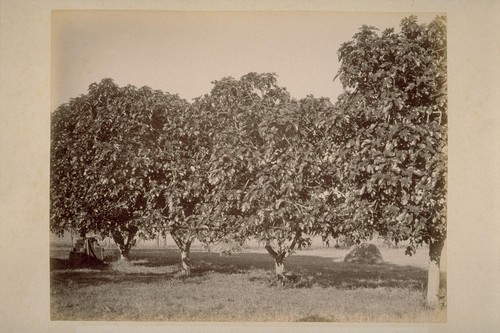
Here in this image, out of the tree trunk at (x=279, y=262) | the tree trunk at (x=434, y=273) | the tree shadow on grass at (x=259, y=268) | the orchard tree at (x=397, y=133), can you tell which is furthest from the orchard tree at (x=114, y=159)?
the tree trunk at (x=434, y=273)

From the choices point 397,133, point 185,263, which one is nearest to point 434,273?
point 397,133

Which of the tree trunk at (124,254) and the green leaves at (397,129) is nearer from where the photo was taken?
the green leaves at (397,129)

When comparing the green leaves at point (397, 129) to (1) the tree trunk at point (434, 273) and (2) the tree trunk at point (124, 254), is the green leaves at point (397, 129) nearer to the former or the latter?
(1) the tree trunk at point (434, 273)

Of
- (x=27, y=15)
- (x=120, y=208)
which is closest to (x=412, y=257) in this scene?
(x=120, y=208)

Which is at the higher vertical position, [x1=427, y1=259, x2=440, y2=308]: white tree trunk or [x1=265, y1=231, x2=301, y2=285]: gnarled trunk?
[x1=265, y1=231, x2=301, y2=285]: gnarled trunk

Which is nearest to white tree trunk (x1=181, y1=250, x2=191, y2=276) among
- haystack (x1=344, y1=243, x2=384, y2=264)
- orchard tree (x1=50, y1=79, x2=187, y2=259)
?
orchard tree (x1=50, y1=79, x2=187, y2=259)

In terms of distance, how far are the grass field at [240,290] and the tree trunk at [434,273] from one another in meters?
0.05

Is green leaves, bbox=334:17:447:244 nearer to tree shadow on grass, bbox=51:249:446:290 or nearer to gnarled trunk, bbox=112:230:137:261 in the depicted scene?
tree shadow on grass, bbox=51:249:446:290

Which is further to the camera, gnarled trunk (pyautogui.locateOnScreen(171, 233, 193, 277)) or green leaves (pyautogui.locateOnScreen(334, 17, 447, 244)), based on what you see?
gnarled trunk (pyautogui.locateOnScreen(171, 233, 193, 277))

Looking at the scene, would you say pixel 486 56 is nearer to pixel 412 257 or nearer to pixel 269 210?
pixel 412 257

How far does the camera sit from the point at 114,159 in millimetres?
5047

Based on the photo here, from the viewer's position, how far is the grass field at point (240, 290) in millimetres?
4930

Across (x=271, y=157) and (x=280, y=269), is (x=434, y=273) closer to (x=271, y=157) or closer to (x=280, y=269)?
(x=280, y=269)

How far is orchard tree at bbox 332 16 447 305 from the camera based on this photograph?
16.1 feet
